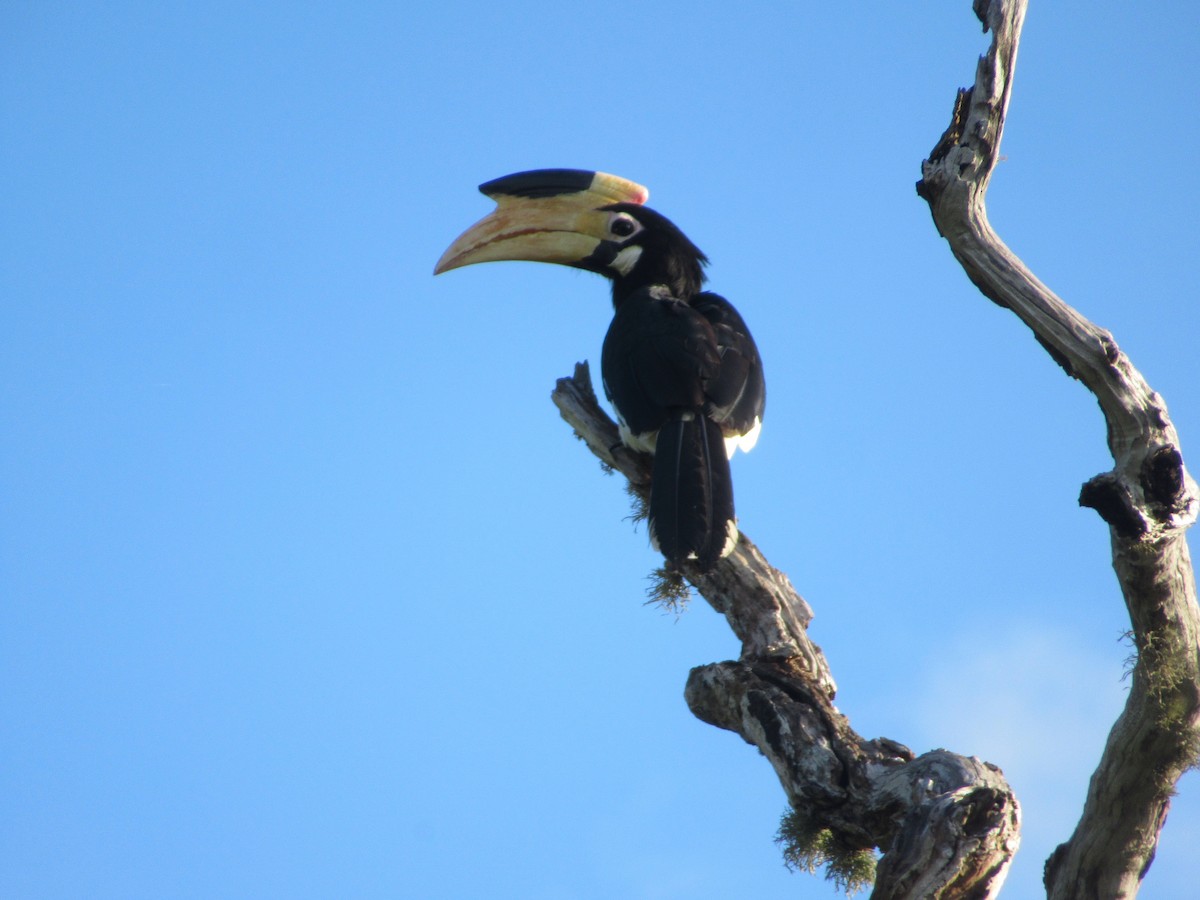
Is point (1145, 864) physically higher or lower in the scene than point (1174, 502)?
lower

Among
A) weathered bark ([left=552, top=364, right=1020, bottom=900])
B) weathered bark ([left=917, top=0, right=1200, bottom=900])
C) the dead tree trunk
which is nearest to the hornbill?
weathered bark ([left=552, top=364, right=1020, bottom=900])

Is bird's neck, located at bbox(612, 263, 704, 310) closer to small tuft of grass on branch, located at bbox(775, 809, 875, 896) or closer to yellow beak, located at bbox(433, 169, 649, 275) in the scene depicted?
yellow beak, located at bbox(433, 169, 649, 275)

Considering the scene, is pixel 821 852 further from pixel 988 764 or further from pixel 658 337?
pixel 658 337

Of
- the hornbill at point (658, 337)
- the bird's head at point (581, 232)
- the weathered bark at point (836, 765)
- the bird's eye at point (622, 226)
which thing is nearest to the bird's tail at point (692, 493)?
the hornbill at point (658, 337)

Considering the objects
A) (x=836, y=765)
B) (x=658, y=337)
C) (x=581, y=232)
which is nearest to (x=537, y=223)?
(x=581, y=232)

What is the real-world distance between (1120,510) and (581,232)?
13.9 feet

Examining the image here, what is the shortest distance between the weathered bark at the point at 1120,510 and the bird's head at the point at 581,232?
119 inches

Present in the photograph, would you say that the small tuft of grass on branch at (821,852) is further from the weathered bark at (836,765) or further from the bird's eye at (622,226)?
the bird's eye at (622,226)

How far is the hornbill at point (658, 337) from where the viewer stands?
15.7ft

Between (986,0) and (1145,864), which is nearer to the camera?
(1145,864)

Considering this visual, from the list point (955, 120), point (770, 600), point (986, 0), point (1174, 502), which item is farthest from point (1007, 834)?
point (986, 0)

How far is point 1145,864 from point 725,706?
53.1 inches

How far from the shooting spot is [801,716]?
3889 mm

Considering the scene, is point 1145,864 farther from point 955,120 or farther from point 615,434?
point 615,434
